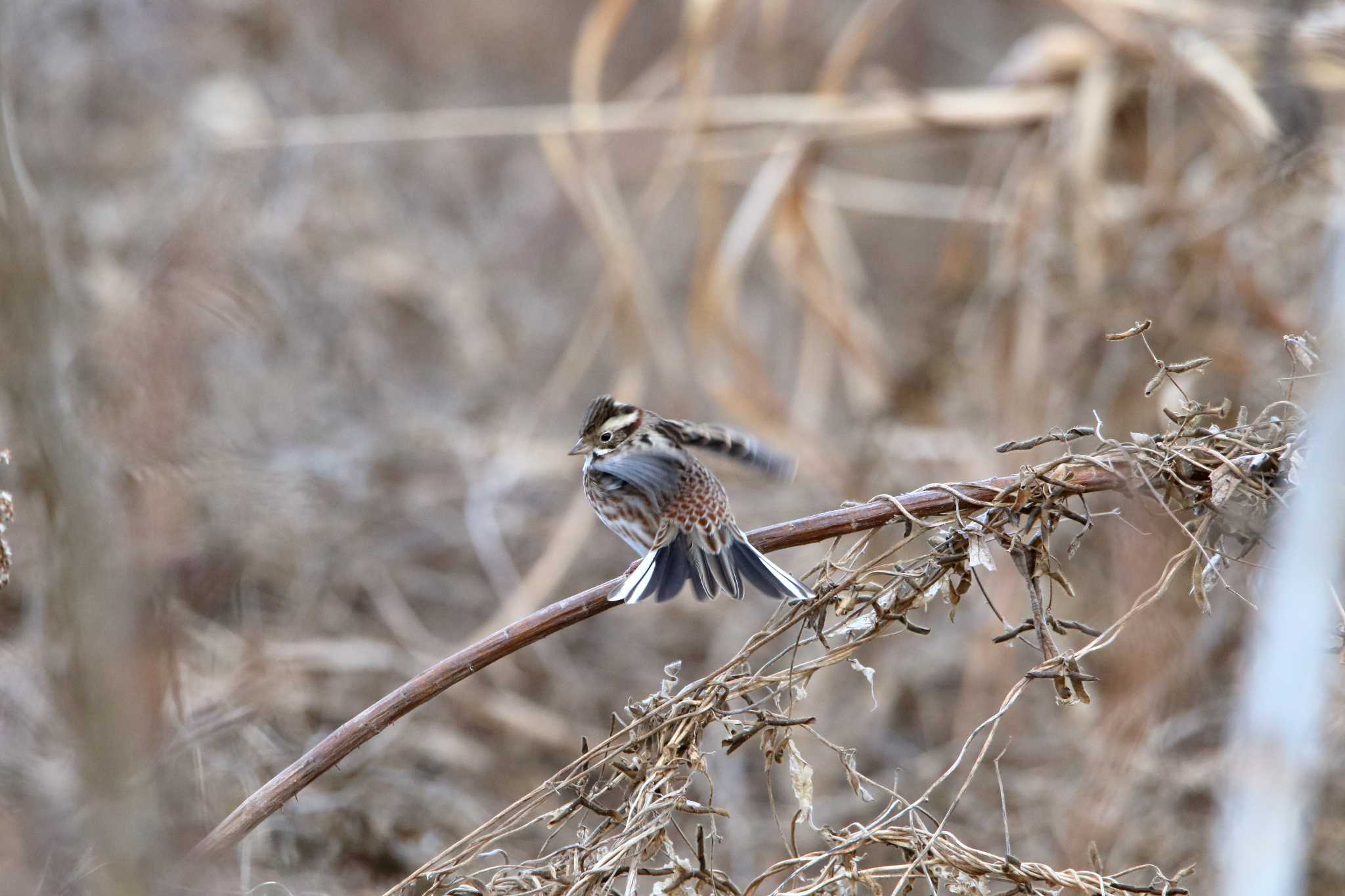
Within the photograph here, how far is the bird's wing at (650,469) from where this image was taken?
93.6 inches

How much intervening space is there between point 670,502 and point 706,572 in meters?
0.31

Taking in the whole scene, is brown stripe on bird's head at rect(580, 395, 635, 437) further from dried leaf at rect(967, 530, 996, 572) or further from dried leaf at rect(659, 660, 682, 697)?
dried leaf at rect(967, 530, 996, 572)

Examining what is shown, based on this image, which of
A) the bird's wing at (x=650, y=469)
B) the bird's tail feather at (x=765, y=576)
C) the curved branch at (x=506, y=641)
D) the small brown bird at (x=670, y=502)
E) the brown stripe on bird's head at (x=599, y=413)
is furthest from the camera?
the brown stripe on bird's head at (x=599, y=413)

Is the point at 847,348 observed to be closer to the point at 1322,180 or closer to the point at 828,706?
the point at 828,706

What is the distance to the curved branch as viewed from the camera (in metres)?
1.70

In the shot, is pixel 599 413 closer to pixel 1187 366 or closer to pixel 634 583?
pixel 634 583

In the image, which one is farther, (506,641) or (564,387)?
(564,387)

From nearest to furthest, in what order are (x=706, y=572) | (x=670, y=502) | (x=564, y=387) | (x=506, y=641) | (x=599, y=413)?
(x=506, y=641)
(x=706, y=572)
(x=670, y=502)
(x=599, y=413)
(x=564, y=387)

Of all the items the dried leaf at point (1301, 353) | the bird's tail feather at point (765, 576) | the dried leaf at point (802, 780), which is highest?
the bird's tail feather at point (765, 576)

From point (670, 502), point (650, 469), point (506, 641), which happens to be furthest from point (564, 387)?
point (506, 641)

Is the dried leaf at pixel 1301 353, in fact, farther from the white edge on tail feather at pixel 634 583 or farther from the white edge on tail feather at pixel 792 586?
the white edge on tail feather at pixel 634 583

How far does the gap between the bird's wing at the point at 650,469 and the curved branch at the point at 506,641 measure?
1.65 feet

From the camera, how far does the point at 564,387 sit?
191 inches

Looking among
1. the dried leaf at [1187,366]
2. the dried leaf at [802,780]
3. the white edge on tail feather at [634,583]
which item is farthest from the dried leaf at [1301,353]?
the white edge on tail feather at [634,583]
